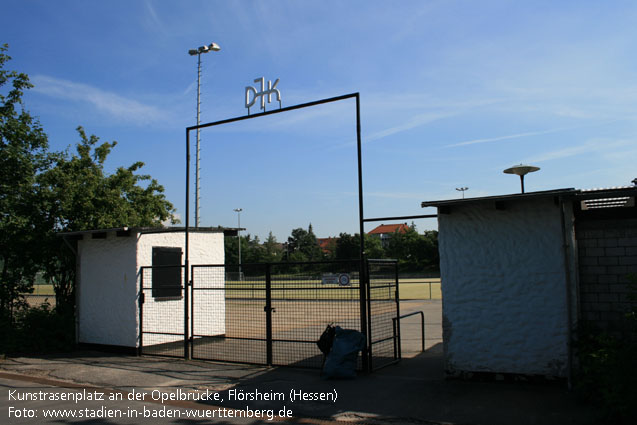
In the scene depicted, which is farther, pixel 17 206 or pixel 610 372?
pixel 17 206

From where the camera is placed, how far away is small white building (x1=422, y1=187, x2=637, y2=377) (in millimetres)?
7539

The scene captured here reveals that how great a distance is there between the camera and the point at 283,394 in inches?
307

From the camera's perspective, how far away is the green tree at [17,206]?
13188mm

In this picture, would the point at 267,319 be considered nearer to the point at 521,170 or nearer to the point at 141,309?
the point at 141,309

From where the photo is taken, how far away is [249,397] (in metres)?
7.70

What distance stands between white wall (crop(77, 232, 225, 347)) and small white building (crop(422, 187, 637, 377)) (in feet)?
23.5

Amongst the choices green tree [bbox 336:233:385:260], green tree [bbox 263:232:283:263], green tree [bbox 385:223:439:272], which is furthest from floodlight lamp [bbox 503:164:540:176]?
green tree [bbox 263:232:283:263]

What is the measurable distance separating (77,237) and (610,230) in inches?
476

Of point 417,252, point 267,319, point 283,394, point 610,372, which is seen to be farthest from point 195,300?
point 417,252

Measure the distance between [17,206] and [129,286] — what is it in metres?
4.25

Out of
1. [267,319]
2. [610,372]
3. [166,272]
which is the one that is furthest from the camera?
[166,272]

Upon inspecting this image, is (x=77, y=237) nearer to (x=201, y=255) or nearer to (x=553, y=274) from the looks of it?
(x=201, y=255)

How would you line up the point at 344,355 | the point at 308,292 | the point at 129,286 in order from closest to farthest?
the point at 344,355
the point at 129,286
the point at 308,292

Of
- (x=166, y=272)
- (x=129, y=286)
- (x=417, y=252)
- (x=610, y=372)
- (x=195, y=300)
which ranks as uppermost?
(x=417, y=252)
